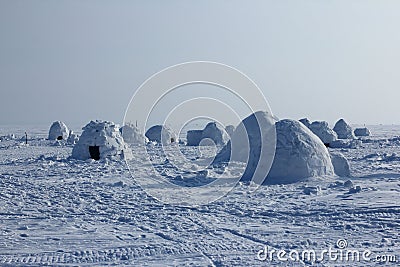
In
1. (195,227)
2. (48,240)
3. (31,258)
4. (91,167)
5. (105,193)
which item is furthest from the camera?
(91,167)

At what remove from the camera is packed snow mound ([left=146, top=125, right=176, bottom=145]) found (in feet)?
138

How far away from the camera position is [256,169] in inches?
592

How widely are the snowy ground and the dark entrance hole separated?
9.67 m

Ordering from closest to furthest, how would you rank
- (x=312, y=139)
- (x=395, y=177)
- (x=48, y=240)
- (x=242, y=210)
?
(x=48, y=240) → (x=242, y=210) → (x=395, y=177) → (x=312, y=139)

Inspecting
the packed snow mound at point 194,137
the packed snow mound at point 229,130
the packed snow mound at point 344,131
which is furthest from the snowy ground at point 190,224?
the packed snow mound at point 344,131

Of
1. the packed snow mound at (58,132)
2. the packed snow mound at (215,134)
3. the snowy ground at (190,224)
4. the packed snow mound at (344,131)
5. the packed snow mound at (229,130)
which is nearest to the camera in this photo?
the snowy ground at (190,224)

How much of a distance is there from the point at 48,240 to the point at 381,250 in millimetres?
4530

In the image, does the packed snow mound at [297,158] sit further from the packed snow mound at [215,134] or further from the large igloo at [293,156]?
the packed snow mound at [215,134]

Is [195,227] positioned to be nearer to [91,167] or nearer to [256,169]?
[256,169]

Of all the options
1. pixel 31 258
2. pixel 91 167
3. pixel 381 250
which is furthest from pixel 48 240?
pixel 91 167

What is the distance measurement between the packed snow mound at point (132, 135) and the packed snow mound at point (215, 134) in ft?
14.9

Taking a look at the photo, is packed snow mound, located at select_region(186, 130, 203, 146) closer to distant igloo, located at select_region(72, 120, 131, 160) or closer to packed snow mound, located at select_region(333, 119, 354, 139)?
packed snow mound, located at select_region(333, 119, 354, 139)

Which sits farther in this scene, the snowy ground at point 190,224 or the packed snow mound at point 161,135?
the packed snow mound at point 161,135

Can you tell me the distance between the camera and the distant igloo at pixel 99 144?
2388 centimetres
